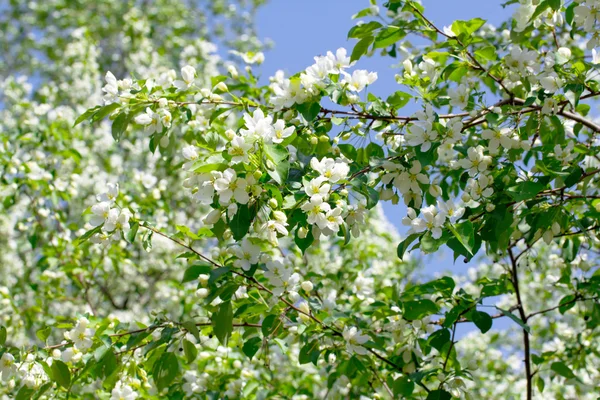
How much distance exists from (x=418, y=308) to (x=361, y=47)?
35.7 inches

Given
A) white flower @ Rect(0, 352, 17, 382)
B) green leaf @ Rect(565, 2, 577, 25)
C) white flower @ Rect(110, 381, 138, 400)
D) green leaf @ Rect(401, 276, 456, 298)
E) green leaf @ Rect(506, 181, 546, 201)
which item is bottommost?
white flower @ Rect(0, 352, 17, 382)

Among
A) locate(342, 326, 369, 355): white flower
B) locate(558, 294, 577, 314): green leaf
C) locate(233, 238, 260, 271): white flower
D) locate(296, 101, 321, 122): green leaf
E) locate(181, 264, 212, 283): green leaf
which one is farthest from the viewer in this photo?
locate(558, 294, 577, 314): green leaf

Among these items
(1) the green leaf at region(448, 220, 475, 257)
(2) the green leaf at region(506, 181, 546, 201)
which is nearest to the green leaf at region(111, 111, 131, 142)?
(1) the green leaf at region(448, 220, 475, 257)

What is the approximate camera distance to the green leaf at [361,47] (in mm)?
2141

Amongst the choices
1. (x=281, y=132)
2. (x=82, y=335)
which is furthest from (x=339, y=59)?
(x=82, y=335)

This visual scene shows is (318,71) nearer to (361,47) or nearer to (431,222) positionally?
(361,47)

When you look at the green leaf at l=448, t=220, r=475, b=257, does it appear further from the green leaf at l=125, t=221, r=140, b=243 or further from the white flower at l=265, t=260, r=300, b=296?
the green leaf at l=125, t=221, r=140, b=243

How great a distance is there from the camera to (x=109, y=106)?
2.02 meters

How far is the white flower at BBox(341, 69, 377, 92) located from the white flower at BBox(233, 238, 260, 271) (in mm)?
641

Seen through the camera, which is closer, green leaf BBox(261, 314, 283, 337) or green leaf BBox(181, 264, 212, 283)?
green leaf BBox(181, 264, 212, 283)

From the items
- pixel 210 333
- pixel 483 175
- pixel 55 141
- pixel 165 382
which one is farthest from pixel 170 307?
pixel 483 175

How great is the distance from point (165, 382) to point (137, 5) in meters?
9.43

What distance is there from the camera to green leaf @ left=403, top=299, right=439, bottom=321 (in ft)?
7.11

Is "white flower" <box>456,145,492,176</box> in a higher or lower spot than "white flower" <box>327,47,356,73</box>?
lower
